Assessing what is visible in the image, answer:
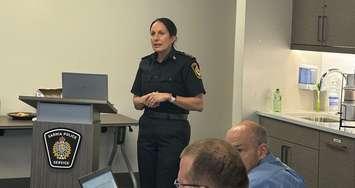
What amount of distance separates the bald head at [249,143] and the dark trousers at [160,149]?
1293 mm

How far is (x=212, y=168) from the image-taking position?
4.56 ft

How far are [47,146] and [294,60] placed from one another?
8.82ft

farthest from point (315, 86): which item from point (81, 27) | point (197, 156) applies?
point (197, 156)

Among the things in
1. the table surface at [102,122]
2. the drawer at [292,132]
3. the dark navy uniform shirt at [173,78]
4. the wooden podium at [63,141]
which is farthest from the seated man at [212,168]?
the table surface at [102,122]

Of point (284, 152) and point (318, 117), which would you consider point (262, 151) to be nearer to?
point (284, 152)

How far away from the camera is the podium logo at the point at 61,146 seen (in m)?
3.10

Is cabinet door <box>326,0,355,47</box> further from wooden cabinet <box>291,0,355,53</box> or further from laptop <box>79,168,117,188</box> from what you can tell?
laptop <box>79,168,117,188</box>

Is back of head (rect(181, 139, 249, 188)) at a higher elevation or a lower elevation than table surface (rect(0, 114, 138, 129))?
higher

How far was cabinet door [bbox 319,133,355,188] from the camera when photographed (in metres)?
3.88

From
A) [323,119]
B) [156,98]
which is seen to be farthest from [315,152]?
[156,98]

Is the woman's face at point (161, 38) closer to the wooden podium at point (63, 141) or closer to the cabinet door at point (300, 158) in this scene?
the wooden podium at point (63, 141)

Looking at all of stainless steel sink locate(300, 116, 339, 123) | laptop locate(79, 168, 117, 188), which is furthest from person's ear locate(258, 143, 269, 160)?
stainless steel sink locate(300, 116, 339, 123)

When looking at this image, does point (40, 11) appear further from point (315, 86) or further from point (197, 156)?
point (197, 156)

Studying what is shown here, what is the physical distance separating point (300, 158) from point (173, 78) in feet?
4.54
